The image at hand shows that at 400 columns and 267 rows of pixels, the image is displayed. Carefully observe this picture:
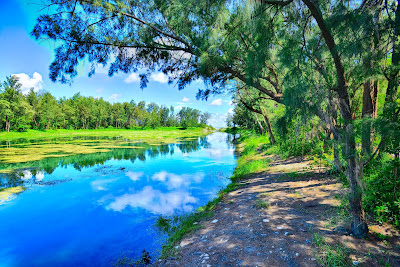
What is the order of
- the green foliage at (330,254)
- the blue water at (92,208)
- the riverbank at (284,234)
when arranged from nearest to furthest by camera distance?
the green foliage at (330,254) → the riverbank at (284,234) → the blue water at (92,208)

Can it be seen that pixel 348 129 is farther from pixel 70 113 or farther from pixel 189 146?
pixel 70 113

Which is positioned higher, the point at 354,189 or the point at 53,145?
the point at 53,145

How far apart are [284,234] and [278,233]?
15 centimetres

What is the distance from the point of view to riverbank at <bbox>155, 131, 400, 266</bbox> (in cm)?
396

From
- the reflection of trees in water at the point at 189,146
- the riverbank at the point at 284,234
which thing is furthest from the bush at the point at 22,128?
the riverbank at the point at 284,234

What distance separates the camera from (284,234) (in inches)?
197

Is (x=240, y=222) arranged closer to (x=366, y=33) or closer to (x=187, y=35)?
(x=366, y=33)

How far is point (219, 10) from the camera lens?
4836 mm

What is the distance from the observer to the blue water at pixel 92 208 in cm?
646

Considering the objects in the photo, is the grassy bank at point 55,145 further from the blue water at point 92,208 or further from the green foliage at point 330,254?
the green foliage at point 330,254

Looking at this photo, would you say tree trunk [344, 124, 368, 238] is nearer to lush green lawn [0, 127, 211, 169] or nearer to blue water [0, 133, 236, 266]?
blue water [0, 133, 236, 266]

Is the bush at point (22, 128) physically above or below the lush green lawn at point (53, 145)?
above

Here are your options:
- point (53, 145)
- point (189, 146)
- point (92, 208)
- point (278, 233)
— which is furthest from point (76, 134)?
point (278, 233)

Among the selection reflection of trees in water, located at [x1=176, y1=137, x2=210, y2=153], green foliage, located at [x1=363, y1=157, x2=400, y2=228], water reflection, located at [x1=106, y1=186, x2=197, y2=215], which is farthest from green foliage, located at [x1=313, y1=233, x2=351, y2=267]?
reflection of trees in water, located at [x1=176, y1=137, x2=210, y2=153]
